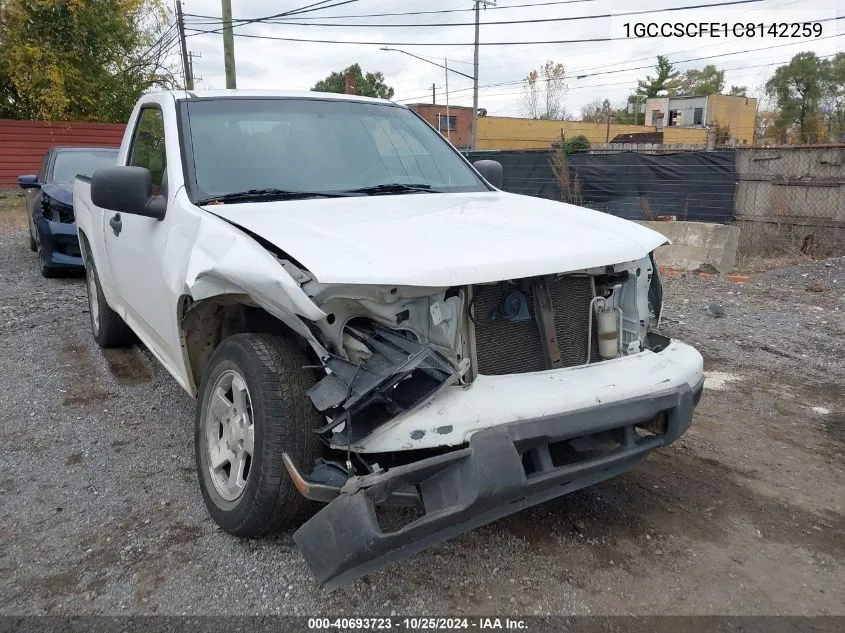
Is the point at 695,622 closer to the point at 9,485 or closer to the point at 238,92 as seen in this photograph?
the point at 9,485

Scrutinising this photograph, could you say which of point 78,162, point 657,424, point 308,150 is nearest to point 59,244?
point 78,162

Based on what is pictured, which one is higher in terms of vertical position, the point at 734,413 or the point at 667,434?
the point at 667,434

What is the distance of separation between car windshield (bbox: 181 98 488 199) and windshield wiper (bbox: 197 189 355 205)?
0.11ft

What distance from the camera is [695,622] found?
2.37 meters

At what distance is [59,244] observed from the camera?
805 centimetres

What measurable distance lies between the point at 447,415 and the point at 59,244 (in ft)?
24.3

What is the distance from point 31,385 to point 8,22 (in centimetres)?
2084

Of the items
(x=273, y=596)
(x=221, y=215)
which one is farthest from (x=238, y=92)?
(x=273, y=596)

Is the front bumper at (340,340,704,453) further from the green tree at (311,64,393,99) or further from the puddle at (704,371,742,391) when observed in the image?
the green tree at (311,64,393,99)

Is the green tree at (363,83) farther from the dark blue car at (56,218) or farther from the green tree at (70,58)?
the dark blue car at (56,218)

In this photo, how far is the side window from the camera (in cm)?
366

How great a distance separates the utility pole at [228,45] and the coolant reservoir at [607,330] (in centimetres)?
1814

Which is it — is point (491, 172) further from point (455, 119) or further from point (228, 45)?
point (455, 119)

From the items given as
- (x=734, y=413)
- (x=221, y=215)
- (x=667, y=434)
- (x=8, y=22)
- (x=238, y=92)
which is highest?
(x=8, y=22)
